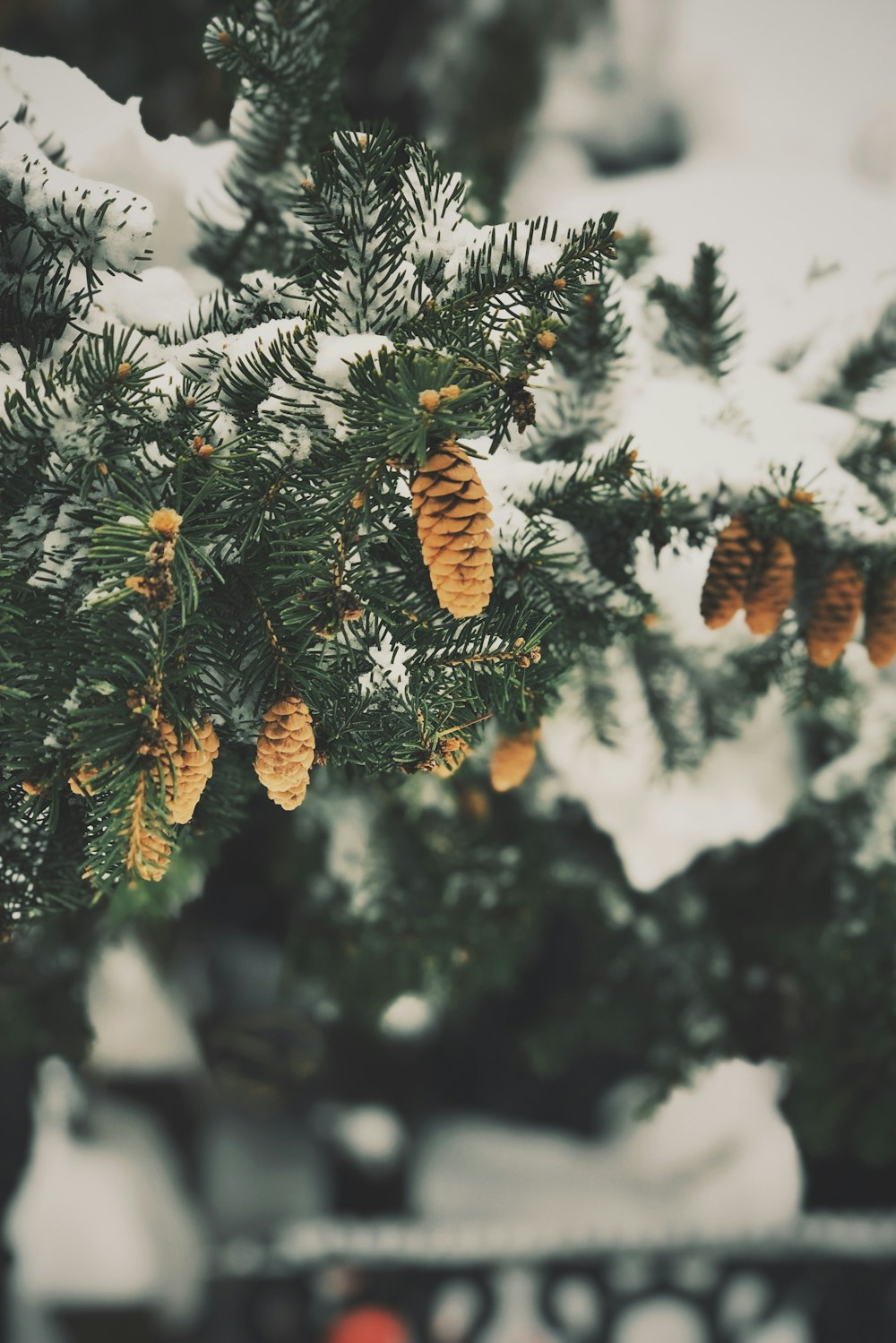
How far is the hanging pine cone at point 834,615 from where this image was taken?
876 mm

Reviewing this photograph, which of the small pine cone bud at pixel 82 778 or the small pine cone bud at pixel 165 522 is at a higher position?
the small pine cone bud at pixel 165 522

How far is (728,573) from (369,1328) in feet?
7.13

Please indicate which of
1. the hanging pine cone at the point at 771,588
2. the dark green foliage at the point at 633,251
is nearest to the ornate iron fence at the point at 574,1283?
the hanging pine cone at the point at 771,588

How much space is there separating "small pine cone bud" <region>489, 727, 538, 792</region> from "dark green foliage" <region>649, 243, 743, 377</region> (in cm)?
49

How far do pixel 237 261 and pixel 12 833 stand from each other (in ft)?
2.15

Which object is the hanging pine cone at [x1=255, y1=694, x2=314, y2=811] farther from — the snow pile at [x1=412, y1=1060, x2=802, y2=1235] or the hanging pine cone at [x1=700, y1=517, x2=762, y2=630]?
the snow pile at [x1=412, y1=1060, x2=802, y2=1235]

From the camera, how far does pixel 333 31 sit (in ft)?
2.84

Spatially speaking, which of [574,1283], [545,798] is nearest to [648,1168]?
[574,1283]

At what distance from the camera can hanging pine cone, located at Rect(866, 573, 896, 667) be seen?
2.99 ft

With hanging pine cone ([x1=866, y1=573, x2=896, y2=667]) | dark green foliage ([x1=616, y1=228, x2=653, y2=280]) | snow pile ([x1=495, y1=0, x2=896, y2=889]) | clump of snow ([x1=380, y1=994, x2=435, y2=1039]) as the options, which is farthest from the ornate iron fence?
dark green foliage ([x1=616, y1=228, x2=653, y2=280])

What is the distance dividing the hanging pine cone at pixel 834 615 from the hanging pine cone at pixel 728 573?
120 millimetres

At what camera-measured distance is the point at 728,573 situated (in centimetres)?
80

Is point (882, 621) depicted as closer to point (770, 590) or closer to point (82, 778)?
point (770, 590)

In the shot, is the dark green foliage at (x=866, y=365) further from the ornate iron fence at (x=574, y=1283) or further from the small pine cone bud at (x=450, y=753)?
the ornate iron fence at (x=574, y=1283)
